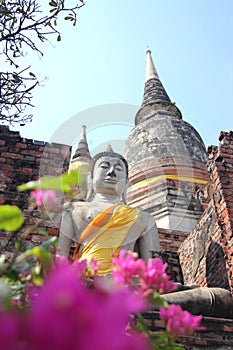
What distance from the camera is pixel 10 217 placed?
0.95 metres

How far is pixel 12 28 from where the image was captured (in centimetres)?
477

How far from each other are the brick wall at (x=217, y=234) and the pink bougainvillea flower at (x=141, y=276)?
9.78 feet

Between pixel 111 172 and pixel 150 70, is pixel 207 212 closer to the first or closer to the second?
pixel 111 172

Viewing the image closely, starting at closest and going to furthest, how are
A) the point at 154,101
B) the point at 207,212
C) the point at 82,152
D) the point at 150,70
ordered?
the point at 207,212, the point at 82,152, the point at 154,101, the point at 150,70

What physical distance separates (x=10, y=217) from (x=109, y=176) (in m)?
3.62

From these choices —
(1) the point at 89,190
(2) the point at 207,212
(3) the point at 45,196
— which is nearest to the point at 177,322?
(3) the point at 45,196

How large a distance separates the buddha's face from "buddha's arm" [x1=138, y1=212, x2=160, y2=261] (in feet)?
1.49

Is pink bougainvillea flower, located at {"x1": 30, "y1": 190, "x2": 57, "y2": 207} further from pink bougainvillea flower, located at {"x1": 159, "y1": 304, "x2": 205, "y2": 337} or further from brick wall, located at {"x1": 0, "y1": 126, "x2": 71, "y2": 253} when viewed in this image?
brick wall, located at {"x1": 0, "y1": 126, "x2": 71, "y2": 253}

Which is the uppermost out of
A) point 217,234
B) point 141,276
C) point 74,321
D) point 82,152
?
point 82,152

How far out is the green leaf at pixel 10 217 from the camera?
36.9 inches

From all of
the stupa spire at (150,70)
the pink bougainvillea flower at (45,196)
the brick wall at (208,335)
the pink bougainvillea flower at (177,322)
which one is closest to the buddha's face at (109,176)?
the brick wall at (208,335)

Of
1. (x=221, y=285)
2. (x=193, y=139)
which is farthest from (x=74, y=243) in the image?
(x=193, y=139)

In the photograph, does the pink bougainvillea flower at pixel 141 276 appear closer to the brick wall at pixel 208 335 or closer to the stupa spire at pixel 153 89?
the brick wall at pixel 208 335

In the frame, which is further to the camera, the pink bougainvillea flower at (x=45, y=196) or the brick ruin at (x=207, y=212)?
the brick ruin at (x=207, y=212)
